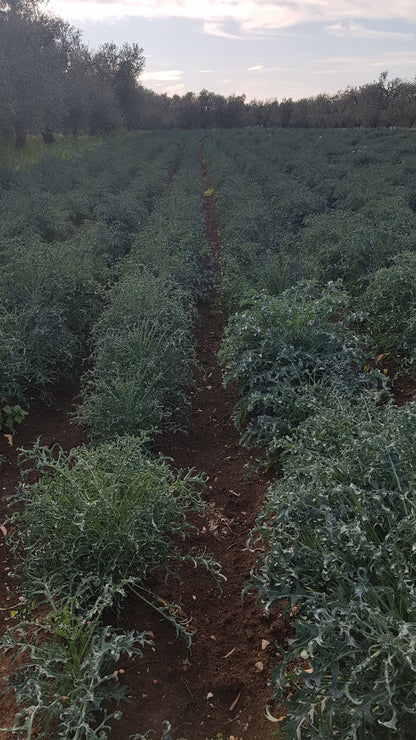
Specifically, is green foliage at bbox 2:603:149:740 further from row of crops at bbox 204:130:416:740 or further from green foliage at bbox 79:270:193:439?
green foliage at bbox 79:270:193:439

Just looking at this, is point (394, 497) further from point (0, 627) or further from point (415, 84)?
point (415, 84)

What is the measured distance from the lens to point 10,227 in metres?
8.49

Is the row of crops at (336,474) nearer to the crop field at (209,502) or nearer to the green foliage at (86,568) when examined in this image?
the crop field at (209,502)

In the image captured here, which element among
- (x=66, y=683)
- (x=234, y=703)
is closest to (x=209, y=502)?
(x=234, y=703)

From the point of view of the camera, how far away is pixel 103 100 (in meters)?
38.5

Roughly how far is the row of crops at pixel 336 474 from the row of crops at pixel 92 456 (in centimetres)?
60

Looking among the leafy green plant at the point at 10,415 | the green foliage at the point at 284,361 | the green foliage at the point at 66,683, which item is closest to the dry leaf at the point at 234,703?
the green foliage at the point at 66,683

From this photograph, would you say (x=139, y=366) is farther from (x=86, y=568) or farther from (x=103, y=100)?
(x=103, y=100)

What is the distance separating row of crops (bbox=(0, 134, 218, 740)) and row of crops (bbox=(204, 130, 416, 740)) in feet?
1.98

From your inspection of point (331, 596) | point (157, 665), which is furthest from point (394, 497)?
point (157, 665)

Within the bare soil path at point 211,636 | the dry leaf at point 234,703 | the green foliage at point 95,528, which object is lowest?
the dry leaf at point 234,703

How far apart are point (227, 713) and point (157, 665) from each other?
39cm

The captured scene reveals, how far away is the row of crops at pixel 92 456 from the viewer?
84.8 inches

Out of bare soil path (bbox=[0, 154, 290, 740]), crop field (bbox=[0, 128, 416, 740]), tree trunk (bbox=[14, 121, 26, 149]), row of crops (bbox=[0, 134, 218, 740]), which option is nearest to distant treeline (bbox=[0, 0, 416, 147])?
tree trunk (bbox=[14, 121, 26, 149])
